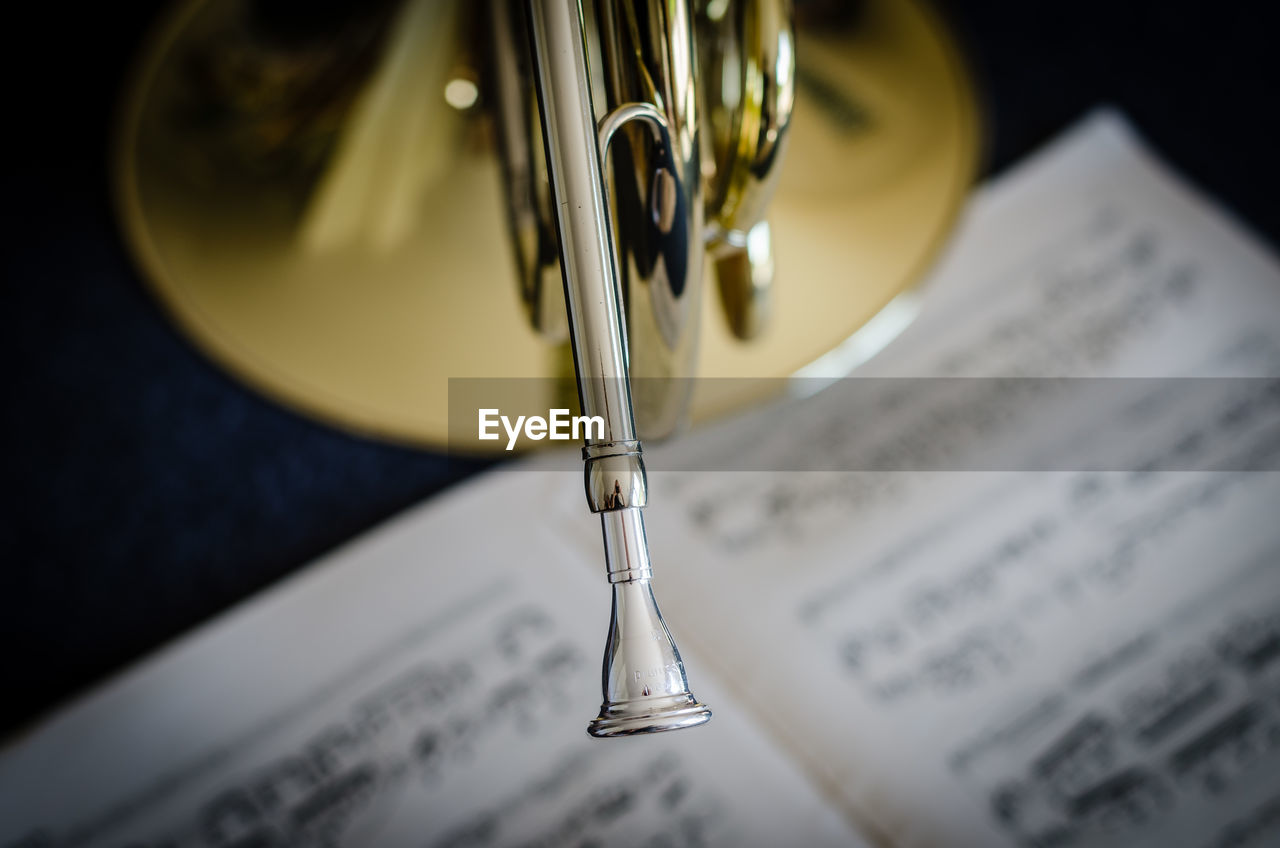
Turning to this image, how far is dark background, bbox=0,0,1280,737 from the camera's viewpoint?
0.49 meters

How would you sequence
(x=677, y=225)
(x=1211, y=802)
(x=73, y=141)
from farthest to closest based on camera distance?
(x=73, y=141) → (x=1211, y=802) → (x=677, y=225)

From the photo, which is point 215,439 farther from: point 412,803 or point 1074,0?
point 1074,0

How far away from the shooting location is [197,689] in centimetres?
45

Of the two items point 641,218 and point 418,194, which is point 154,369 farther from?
point 641,218

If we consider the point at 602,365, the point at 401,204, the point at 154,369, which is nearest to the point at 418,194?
the point at 401,204

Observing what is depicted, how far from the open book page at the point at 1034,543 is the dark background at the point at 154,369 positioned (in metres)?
0.07

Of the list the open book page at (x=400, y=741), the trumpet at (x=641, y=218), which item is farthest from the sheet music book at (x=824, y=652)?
the trumpet at (x=641, y=218)

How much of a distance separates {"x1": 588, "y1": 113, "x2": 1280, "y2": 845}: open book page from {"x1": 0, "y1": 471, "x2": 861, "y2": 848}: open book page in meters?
0.05

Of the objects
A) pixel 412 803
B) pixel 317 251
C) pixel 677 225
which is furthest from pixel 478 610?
pixel 677 225

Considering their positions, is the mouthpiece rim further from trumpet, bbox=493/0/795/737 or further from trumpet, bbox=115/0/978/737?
trumpet, bbox=115/0/978/737

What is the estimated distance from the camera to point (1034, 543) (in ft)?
1.62

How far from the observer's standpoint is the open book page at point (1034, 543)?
0.45 metres

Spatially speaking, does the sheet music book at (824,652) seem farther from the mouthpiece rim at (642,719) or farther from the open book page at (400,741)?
the mouthpiece rim at (642,719)

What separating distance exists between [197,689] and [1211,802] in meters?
0.50
